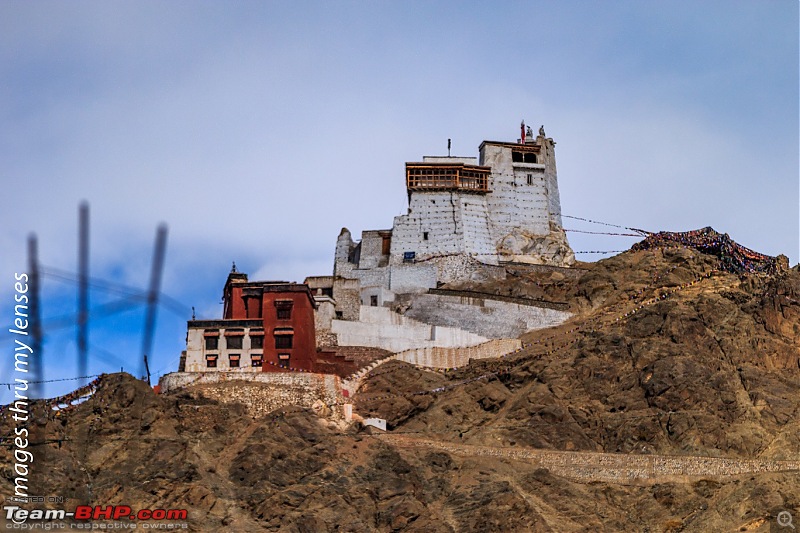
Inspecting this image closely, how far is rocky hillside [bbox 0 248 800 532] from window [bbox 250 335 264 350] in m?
5.80

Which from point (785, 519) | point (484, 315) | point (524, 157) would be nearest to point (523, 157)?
point (524, 157)

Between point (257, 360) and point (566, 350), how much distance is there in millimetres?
17699

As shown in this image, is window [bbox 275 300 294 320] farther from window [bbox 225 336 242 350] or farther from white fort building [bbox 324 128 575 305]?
white fort building [bbox 324 128 575 305]

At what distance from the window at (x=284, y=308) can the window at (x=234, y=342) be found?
108 inches

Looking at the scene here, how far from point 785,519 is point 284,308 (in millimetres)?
30617

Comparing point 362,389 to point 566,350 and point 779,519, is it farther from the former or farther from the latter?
point 779,519

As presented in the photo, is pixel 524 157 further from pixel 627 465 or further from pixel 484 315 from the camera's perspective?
Result: pixel 627 465

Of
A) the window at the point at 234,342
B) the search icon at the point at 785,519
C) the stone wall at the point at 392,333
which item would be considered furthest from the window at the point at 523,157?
the search icon at the point at 785,519

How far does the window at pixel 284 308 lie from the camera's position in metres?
82.7

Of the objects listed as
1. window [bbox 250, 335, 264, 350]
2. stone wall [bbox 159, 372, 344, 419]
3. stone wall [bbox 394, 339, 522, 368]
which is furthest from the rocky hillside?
window [bbox 250, 335, 264, 350]

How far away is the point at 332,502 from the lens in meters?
68.4

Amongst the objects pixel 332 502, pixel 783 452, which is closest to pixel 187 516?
pixel 332 502

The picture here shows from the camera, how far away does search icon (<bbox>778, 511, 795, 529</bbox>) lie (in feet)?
216

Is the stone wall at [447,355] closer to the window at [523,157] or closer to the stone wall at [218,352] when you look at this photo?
the stone wall at [218,352]
